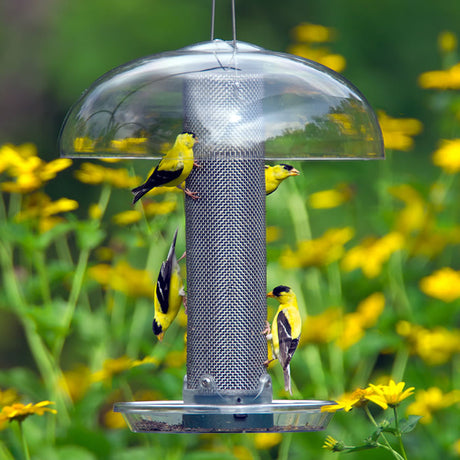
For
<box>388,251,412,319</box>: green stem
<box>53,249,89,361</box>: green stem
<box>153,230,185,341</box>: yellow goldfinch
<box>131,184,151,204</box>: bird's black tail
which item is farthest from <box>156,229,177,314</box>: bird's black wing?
<box>388,251,412,319</box>: green stem

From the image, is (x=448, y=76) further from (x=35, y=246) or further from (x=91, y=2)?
(x=91, y=2)

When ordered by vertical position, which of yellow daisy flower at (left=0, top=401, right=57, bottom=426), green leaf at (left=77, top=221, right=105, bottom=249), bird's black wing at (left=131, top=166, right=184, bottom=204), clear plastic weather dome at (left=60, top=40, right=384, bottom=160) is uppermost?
clear plastic weather dome at (left=60, top=40, right=384, bottom=160)

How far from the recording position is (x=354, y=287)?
3777 mm

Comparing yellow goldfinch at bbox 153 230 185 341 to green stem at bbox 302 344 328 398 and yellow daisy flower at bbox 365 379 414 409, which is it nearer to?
yellow daisy flower at bbox 365 379 414 409

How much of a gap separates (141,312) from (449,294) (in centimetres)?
109

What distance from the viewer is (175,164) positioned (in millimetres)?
2148

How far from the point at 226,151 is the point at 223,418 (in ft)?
1.90

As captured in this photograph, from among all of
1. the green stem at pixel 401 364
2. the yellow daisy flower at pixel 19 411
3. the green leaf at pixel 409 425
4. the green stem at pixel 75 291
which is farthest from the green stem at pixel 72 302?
the green leaf at pixel 409 425

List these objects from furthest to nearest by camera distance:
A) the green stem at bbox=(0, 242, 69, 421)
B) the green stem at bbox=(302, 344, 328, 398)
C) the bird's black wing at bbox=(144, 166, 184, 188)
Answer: the green stem at bbox=(302, 344, 328, 398) < the green stem at bbox=(0, 242, 69, 421) < the bird's black wing at bbox=(144, 166, 184, 188)

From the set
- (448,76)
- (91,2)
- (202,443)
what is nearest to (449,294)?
(448,76)

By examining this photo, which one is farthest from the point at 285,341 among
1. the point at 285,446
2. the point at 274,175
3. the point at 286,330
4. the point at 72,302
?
the point at 72,302

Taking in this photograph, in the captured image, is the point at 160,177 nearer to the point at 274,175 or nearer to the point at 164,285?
the point at 164,285

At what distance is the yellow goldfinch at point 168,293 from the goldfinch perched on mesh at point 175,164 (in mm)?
172

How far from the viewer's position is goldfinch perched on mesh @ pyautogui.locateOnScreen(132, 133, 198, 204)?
213 cm
